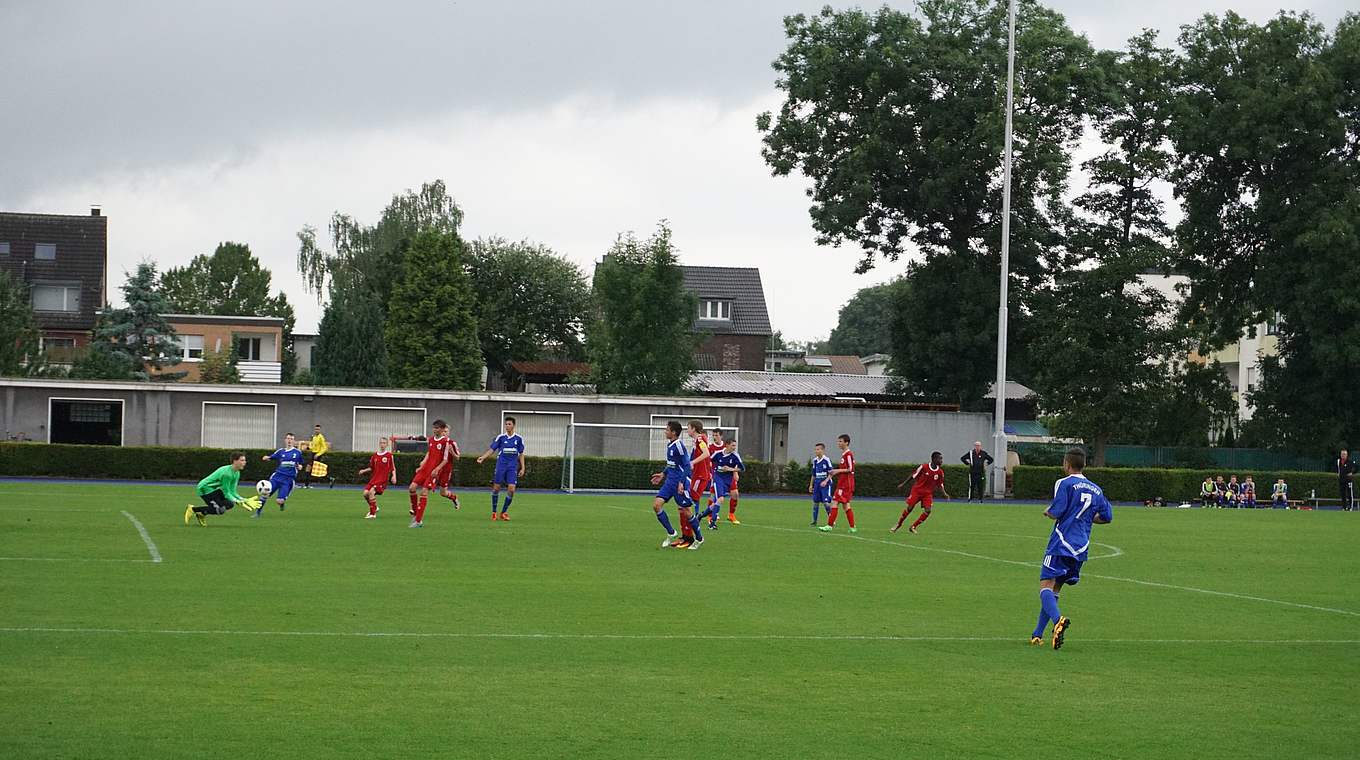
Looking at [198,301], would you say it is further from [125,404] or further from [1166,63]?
[1166,63]

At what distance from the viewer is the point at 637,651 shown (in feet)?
40.3

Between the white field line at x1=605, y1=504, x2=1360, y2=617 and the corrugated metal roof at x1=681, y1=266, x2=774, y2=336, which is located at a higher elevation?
the corrugated metal roof at x1=681, y1=266, x2=774, y2=336

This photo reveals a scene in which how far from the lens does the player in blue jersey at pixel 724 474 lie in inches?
1117

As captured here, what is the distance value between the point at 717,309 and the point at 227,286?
54.1 meters

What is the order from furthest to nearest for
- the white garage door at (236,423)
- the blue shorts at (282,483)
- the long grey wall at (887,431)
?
the long grey wall at (887,431), the white garage door at (236,423), the blue shorts at (282,483)

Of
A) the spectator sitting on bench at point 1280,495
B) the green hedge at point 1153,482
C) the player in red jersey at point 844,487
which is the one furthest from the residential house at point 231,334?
the player in red jersey at point 844,487

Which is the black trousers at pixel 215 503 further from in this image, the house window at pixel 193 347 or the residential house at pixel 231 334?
the house window at pixel 193 347

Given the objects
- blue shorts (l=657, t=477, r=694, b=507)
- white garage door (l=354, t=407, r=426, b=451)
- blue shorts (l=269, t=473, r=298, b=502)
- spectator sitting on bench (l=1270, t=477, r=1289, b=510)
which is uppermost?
white garage door (l=354, t=407, r=426, b=451)

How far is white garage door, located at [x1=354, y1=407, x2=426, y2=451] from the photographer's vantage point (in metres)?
55.2

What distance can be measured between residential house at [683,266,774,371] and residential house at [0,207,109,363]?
37.5m

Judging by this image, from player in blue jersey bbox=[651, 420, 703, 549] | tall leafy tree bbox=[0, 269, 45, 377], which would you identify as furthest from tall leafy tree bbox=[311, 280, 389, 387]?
player in blue jersey bbox=[651, 420, 703, 549]

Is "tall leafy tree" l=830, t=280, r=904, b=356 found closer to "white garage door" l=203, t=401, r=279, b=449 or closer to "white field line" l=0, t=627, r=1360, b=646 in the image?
"white garage door" l=203, t=401, r=279, b=449

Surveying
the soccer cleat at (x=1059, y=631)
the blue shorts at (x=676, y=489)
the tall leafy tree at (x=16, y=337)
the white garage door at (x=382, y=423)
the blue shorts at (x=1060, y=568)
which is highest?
the tall leafy tree at (x=16, y=337)

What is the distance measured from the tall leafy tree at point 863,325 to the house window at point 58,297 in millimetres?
94938
